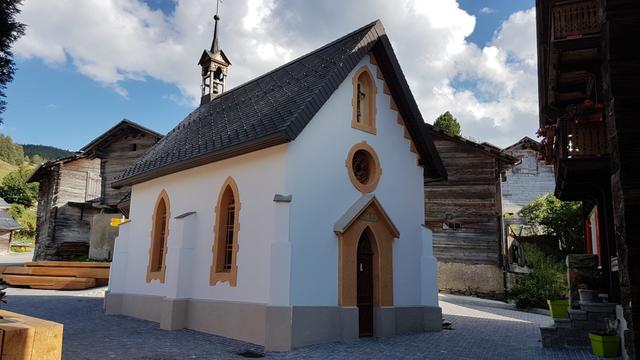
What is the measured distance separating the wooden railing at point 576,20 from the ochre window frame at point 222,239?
7.70 m

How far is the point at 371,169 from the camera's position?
12953 millimetres

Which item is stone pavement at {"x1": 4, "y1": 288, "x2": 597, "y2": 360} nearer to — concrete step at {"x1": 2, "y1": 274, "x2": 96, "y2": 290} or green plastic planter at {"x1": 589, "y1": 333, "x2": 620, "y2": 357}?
green plastic planter at {"x1": 589, "y1": 333, "x2": 620, "y2": 357}

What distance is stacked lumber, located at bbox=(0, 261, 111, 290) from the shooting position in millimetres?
21536

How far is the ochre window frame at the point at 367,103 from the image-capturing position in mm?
12531

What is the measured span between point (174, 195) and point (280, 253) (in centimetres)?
545

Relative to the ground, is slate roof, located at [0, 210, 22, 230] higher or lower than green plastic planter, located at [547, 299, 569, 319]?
higher

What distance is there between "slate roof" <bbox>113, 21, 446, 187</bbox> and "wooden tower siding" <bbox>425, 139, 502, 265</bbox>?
7.56m

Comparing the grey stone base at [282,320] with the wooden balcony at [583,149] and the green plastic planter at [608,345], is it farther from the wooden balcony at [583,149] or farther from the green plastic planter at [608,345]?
the wooden balcony at [583,149]

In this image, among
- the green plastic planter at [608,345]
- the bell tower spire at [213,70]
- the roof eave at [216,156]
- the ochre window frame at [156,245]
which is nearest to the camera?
the green plastic planter at [608,345]

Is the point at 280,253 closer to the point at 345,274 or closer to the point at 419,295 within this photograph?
the point at 345,274

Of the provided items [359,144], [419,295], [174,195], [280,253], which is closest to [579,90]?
[359,144]

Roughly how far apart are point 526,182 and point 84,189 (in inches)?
1175

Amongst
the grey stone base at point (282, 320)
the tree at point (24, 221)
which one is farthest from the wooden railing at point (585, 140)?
the tree at point (24, 221)

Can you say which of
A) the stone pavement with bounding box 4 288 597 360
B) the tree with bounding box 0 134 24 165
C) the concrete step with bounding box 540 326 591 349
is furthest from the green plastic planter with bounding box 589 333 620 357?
the tree with bounding box 0 134 24 165
